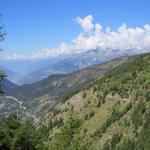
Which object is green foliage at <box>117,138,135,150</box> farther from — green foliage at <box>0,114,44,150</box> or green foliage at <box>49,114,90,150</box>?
green foliage at <box>0,114,44,150</box>

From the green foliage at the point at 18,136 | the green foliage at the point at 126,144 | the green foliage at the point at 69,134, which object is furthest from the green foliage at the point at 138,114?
the green foliage at the point at 18,136

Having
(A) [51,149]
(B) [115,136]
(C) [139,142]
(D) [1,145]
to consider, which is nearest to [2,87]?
(D) [1,145]

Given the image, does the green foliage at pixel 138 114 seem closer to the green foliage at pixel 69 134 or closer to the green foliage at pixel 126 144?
the green foliage at pixel 126 144

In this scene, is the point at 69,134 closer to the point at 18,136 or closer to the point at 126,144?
the point at 18,136

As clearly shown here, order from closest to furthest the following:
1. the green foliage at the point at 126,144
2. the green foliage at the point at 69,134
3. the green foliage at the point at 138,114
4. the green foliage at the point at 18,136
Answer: the green foliage at the point at 18,136, the green foliage at the point at 69,134, the green foliage at the point at 126,144, the green foliage at the point at 138,114

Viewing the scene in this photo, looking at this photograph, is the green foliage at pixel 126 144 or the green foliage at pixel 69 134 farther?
the green foliage at pixel 126 144

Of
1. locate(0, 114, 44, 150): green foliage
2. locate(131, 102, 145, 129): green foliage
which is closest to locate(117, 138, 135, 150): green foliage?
locate(131, 102, 145, 129): green foliage

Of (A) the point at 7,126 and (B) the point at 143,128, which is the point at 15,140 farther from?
(B) the point at 143,128

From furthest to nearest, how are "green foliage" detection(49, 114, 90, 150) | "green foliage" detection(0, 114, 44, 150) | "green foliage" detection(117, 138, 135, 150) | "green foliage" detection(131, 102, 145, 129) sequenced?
"green foliage" detection(131, 102, 145, 129) < "green foliage" detection(117, 138, 135, 150) < "green foliage" detection(49, 114, 90, 150) < "green foliage" detection(0, 114, 44, 150)

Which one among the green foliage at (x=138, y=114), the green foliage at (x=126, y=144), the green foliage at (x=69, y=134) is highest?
the green foliage at (x=69, y=134)

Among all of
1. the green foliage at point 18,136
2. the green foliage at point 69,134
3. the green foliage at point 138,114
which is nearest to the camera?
the green foliage at point 18,136

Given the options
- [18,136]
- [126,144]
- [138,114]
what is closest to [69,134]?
[18,136]

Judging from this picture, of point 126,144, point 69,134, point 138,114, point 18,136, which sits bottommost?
point 126,144

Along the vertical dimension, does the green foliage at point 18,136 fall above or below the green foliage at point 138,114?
above
